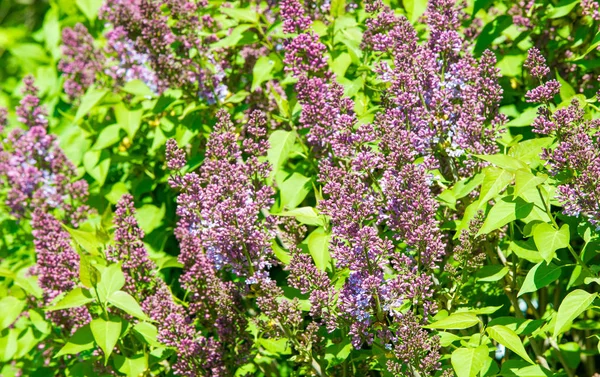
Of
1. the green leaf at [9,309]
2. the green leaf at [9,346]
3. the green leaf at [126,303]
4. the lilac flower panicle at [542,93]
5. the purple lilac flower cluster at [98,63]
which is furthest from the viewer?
the purple lilac flower cluster at [98,63]

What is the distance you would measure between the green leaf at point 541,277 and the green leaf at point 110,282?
1.66 meters

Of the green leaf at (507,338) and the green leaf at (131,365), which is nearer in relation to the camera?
the green leaf at (507,338)

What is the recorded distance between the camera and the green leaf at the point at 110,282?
3.41 metres

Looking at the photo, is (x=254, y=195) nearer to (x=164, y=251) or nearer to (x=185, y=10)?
(x=185, y=10)

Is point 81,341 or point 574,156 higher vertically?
point 574,156

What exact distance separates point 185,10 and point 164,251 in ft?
4.74

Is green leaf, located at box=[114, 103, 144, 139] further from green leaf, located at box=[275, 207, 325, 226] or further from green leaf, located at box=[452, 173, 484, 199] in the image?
green leaf, located at box=[452, 173, 484, 199]

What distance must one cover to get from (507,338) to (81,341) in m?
1.87

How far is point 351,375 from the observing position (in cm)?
344

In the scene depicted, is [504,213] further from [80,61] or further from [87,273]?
[80,61]

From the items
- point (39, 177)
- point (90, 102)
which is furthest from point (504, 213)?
point (39, 177)

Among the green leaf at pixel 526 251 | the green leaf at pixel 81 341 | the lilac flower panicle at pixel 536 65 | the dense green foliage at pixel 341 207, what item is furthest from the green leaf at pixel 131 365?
the lilac flower panicle at pixel 536 65

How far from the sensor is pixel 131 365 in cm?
358

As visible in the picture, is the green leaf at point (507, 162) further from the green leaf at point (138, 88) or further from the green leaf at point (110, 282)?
the green leaf at point (138, 88)
